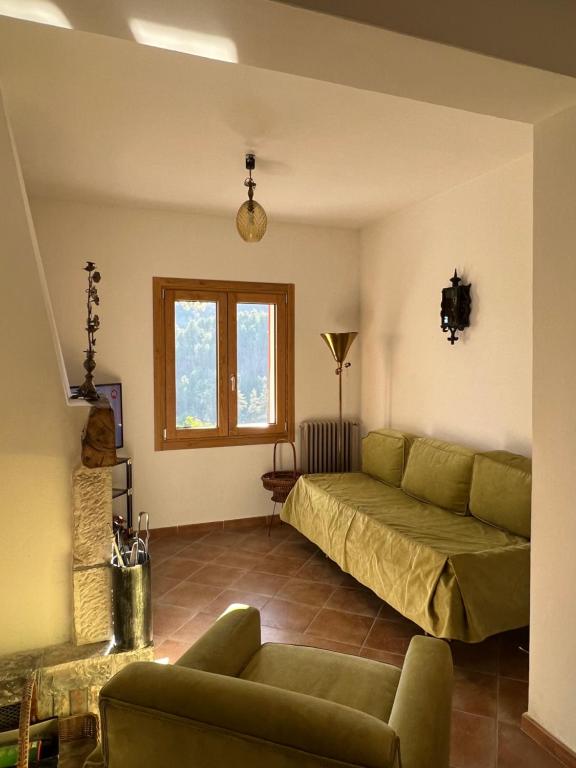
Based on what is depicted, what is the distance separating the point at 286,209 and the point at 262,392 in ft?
5.31

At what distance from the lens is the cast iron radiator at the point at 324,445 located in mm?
5207

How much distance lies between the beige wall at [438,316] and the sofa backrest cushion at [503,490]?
0.26 metres

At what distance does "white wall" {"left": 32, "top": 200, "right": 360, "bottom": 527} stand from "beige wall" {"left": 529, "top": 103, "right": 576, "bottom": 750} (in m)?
3.14

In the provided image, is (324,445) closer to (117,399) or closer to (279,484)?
(279,484)

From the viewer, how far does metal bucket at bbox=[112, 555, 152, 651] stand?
237 centimetres

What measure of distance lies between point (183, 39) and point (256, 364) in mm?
3660

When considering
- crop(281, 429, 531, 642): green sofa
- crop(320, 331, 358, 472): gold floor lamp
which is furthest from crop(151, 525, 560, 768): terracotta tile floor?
crop(320, 331, 358, 472): gold floor lamp

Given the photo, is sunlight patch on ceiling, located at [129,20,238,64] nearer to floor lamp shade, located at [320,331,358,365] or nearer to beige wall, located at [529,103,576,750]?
beige wall, located at [529,103,576,750]

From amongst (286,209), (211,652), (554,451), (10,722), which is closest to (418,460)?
(554,451)

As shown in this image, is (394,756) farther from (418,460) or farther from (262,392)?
(262,392)

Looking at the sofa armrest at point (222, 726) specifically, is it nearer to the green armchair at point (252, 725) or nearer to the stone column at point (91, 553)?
the green armchair at point (252, 725)

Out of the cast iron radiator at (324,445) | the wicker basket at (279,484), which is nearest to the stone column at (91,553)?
the wicker basket at (279,484)

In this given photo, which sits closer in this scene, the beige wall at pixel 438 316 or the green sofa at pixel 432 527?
the green sofa at pixel 432 527

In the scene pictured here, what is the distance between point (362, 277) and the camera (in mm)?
5371
